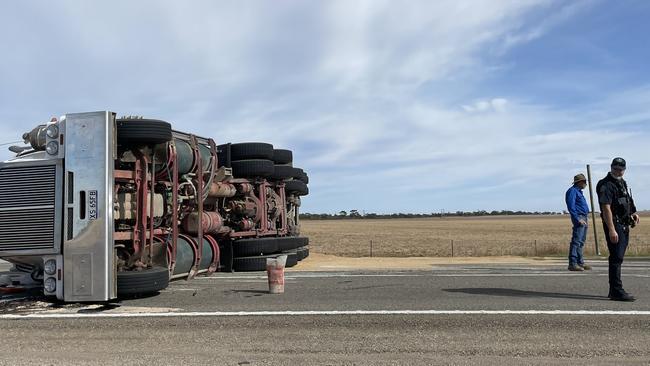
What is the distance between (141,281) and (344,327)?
2.77 meters

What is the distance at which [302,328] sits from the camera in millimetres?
5266

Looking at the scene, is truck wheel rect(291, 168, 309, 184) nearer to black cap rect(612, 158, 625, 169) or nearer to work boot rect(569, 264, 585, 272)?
work boot rect(569, 264, 585, 272)

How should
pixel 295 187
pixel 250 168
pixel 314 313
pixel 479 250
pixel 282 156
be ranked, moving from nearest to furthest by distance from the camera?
pixel 314 313 < pixel 250 168 < pixel 282 156 < pixel 295 187 < pixel 479 250

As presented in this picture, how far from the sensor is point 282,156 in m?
13.9

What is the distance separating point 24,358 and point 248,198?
7.44m

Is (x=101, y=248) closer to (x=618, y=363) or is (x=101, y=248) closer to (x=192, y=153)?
(x=192, y=153)

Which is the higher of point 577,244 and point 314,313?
point 577,244

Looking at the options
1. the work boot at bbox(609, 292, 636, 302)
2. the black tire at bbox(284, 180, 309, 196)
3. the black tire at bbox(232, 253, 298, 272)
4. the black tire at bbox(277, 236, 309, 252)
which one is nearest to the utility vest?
the work boot at bbox(609, 292, 636, 302)

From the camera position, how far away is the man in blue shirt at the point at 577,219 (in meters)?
10.0

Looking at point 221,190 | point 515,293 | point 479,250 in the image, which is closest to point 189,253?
point 221,190

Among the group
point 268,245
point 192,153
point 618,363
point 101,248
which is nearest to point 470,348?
point 618,363

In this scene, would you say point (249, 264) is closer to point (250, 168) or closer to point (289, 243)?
point (289, 243)

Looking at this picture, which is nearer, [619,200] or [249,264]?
[619,200]

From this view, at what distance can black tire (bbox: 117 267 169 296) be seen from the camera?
21.5ft
